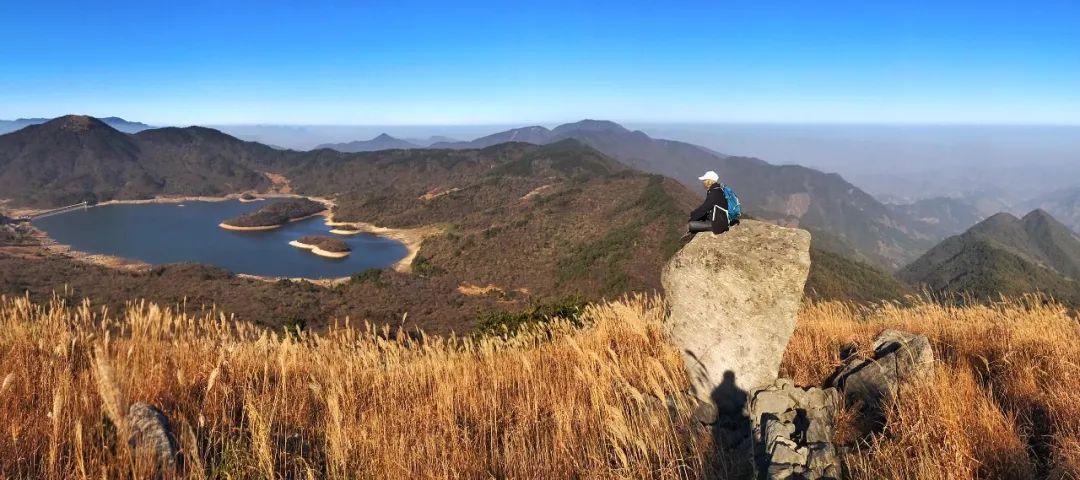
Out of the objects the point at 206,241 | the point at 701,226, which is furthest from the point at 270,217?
the point at 701,226

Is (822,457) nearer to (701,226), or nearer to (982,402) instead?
(982,402)

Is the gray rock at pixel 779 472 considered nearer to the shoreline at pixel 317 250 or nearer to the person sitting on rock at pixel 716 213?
the person sitting on rock at pixel 716 213

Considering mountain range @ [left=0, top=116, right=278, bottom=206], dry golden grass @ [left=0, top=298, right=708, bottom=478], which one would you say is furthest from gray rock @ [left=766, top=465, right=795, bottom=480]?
mountain range @ [left=0, top=116, right=278, bottom=206]

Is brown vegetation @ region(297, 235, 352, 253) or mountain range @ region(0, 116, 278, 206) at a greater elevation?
mountain range @ region(0, 116, 278, 206)

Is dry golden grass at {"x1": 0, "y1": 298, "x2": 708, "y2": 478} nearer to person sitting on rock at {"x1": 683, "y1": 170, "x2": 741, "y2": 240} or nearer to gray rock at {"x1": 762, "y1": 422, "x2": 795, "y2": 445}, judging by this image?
gray rock at {"x1": 762, "y1": 422, "x2": 795, "y2": 445}

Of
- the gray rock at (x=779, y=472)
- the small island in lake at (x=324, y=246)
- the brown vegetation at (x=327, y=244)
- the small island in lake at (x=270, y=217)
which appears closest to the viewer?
the gray rock at (x=779, y=472)

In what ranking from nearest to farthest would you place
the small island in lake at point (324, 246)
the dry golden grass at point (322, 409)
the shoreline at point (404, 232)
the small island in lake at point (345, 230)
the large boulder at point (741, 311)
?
the dry golden grass at point (322, 409)
the large boulder at point (741, 311)
the small island in lake at point (324, 246)
the shoreline at point (404, 232)
the small island in lake at point (345, 230)

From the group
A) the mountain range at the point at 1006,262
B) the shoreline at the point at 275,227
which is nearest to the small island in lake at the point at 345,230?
the shoreline at the point at 275,227
